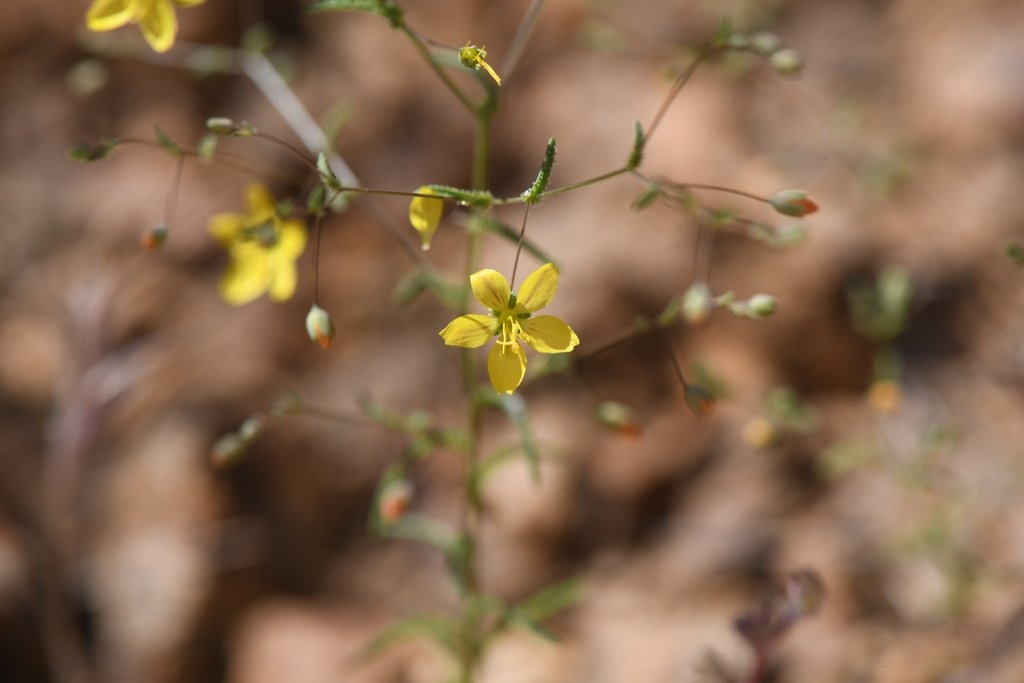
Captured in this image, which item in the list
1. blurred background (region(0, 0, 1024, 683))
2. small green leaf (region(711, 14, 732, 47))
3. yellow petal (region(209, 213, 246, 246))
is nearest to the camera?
small green leaf (region(711, 14, 732, 47))

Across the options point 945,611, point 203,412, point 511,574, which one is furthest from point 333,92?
point 945,611

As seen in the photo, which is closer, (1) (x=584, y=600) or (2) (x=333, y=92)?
(1) (x=584, y=600)

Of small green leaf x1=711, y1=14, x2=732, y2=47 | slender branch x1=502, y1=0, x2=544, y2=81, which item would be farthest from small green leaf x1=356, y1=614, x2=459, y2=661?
small green leaf x1=711, y1=14, x2=732, y2=47

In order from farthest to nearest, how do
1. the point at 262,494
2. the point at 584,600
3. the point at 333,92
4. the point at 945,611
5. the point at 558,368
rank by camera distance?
the point at 333,92, the point at 262,494, the point at 584,600, the point at 945,611, the point at 558,368

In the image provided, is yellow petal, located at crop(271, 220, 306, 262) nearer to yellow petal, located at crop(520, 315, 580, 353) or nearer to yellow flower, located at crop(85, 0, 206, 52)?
yellow flower, located at crop(85, 0, 206, 52)

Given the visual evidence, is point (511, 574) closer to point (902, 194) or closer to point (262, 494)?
point (262, 494)
